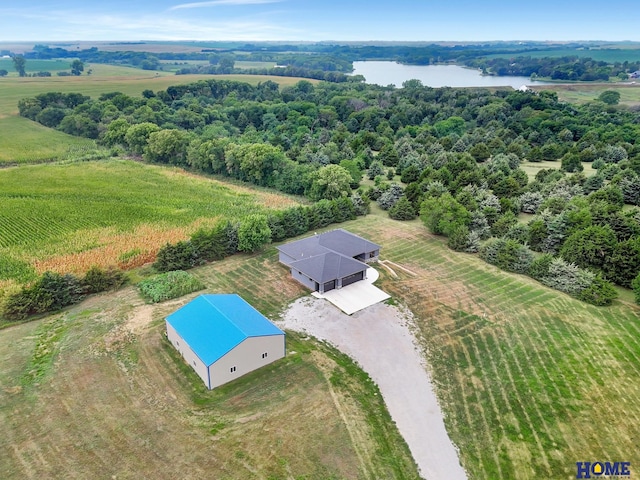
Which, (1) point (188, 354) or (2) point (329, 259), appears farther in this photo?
(2) point (329, 259)

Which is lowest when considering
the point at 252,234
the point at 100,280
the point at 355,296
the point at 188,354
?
the point at 355,296

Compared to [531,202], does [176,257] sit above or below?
below

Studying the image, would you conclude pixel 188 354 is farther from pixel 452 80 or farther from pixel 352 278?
pixel 452 80

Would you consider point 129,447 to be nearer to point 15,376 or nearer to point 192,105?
point 15,376

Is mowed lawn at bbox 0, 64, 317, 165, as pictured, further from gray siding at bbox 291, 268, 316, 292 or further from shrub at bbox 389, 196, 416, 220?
gray siding at bbox 291, 268, 316, 292

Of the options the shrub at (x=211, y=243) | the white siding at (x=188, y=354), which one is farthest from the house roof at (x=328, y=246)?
the white siding at (x=188, y=354)

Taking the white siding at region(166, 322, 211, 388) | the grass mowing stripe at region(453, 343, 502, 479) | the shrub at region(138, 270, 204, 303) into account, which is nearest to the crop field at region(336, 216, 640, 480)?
the grass mowing stripe at region(453, 343, 502, 479)

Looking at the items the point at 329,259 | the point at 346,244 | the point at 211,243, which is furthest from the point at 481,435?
the point at 211,243
